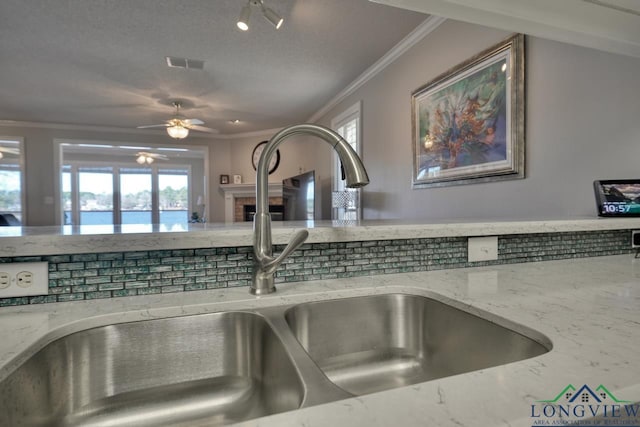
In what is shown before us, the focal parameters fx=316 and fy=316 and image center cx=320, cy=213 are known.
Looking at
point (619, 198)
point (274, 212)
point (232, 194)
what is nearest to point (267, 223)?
point (619, 198)

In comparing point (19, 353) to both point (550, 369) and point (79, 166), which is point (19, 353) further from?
point (79, 166)

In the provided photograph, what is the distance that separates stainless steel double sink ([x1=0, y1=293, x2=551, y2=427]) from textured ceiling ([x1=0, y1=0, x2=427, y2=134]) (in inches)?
92.8

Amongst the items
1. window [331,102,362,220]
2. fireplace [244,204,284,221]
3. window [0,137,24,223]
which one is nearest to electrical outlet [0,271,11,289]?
window [331,102,362,220]

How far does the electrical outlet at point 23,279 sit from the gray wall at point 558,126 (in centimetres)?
162

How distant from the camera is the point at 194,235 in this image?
75cm

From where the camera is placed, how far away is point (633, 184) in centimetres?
132

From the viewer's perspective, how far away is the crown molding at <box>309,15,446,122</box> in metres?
2.55

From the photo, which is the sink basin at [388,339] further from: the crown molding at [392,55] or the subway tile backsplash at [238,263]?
the crown molding at [392,55]

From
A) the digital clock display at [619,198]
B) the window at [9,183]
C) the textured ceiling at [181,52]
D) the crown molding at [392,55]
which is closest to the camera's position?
the digital clock display at [619,198]

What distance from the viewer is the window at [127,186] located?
771 centimetres

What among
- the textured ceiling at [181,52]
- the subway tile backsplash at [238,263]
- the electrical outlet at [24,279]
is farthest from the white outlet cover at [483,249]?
the textured ceiling at [181,52]

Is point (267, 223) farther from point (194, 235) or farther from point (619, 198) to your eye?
point (619, 198)

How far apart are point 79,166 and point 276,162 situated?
5394 millimetres

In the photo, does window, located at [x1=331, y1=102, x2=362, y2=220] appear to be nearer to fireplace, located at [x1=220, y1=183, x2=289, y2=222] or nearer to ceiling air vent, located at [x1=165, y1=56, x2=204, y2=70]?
ceiling air vent, located at [x1=165, y1=56, x2=204, y2=70]
